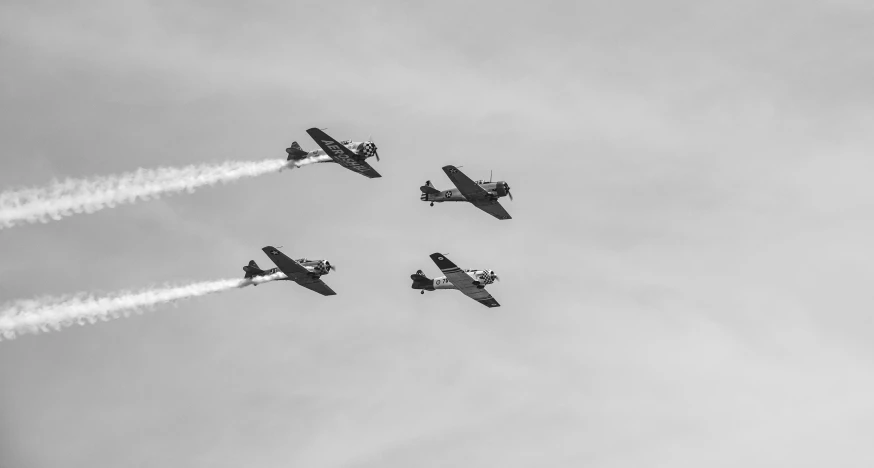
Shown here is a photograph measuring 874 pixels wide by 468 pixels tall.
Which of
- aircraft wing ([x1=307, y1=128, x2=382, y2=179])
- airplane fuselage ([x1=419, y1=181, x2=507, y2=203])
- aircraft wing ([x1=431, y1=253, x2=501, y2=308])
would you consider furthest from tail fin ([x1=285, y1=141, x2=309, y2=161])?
aircraft wing ([x1=431, y1=253, x2=501, y2=308])

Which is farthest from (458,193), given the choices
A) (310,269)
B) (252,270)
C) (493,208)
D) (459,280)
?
(252,270)

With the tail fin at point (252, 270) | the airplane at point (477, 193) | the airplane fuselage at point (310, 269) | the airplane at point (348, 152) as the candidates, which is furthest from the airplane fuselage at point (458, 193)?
the tail fin at point (252, 270)

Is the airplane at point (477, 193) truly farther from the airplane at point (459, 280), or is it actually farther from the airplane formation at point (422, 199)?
the airplane at point (459, 280)

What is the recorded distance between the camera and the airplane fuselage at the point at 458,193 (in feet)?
319

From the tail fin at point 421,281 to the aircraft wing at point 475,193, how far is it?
10111 millimetres

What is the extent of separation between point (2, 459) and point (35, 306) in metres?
93.3

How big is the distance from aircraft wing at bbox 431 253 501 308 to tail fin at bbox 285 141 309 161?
651 inches

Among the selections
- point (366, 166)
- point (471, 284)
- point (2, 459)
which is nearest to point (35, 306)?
point (366, 166)

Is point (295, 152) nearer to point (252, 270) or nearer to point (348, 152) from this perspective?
point (348, 152)

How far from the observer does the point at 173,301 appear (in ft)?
337

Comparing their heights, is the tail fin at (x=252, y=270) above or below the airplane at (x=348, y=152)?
below

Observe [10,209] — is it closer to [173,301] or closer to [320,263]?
[173,301]

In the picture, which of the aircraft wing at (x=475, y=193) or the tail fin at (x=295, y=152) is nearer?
the aircraft wing at (x=475, y=193)

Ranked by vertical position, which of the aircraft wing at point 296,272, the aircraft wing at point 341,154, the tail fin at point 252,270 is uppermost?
the aircraft wing at point 341,154
